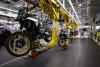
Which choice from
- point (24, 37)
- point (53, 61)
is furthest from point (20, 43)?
point (53, 61)

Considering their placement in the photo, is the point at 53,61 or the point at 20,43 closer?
the point at 20,43

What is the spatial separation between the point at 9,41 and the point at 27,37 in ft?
1.34

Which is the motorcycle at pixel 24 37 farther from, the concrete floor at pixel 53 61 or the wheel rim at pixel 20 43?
the concrete floor at pixel 53 61

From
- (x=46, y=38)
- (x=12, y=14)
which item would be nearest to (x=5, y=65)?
(x=46, y=38)

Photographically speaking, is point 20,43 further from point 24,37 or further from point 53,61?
point 53,61

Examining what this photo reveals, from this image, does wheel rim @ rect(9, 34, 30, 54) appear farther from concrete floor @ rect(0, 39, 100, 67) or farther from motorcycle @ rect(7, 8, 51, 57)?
concrete floor @ rect(0, 39, 100, 67)

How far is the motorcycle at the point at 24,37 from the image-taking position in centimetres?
390

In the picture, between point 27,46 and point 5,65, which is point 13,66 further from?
point 27,46

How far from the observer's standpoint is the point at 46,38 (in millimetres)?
6348

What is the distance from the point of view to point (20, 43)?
13.1 ft

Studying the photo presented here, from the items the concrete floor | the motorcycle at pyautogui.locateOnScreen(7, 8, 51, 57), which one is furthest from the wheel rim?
the concrete floor

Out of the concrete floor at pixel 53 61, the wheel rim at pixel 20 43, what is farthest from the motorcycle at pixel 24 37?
the concrete floor at pixel 53 61

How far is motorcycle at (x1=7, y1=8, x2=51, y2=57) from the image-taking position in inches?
153

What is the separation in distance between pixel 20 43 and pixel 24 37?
0.53ft
